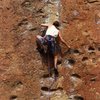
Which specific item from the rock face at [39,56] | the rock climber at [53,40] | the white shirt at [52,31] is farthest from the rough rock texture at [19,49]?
the white shirt at [52,31]

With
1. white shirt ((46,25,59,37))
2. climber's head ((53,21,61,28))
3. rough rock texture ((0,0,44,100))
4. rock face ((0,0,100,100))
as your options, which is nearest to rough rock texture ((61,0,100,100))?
rock face ((0,0,100,100))

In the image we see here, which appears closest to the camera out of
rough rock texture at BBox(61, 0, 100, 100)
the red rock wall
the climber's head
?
Answer: rough rock texture at BBox(61, 0, 100, 100)

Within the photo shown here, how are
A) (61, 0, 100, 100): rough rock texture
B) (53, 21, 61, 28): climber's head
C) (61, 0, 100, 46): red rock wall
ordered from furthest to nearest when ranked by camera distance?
(53, 21, 61, 28): climber's head < (61, 0, 100, 46): red rock wall < (61, 0, 100, 100): rough rock texture

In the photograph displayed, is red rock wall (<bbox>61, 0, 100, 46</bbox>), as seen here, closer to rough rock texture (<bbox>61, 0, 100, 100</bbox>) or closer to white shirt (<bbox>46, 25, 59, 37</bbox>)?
rough rock texture (<bbox>61, 0, 100, 100</bbox>)

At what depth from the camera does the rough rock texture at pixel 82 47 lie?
32.1 ft

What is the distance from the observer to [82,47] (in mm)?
10055

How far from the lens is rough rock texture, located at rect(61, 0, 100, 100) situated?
32.1ft

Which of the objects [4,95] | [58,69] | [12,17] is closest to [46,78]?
[58,69]

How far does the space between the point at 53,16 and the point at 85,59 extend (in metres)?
1.19

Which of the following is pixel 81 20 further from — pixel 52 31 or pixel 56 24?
pixel 52 31

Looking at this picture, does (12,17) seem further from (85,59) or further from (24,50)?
(85,59)

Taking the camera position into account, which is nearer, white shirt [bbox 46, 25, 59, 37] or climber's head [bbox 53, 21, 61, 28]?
white shirt [bbox 46, 25, 59, 37]

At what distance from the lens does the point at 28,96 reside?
977 centimetres

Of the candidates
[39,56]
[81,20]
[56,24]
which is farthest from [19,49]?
[81,20]
